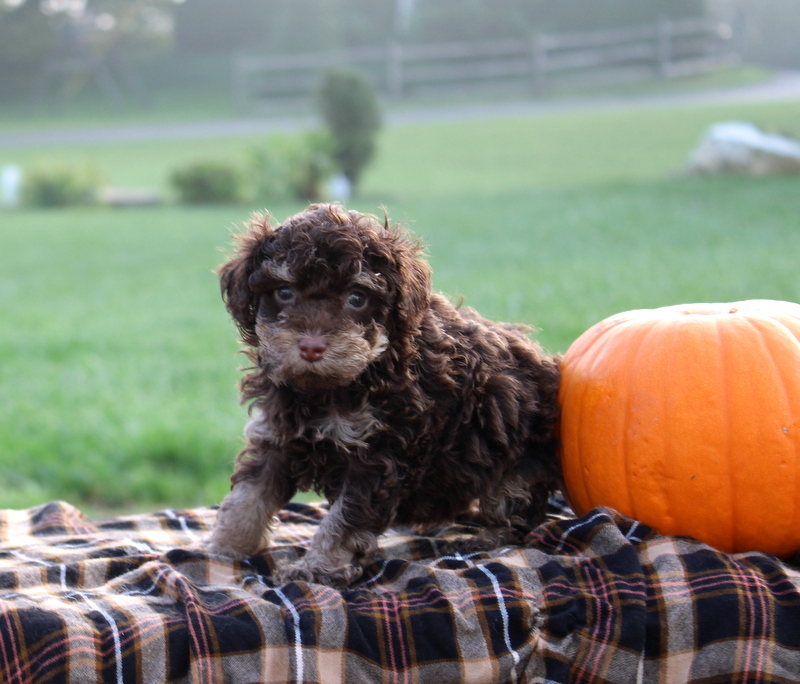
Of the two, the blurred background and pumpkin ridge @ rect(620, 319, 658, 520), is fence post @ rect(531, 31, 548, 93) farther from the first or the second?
pumpkin ridge @ rect(620, 319, 658, 520)

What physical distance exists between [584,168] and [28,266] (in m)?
15.7

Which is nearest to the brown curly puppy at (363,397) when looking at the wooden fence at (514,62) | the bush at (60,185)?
the bush at (60,185)

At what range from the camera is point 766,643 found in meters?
2.85

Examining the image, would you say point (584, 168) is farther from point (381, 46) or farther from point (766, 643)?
point (381, 46)

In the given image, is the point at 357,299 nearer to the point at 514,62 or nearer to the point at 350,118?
the point at 350,118

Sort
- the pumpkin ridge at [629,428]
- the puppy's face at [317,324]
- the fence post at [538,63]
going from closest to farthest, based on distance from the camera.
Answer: the puppy's face at [317,324] → the pumpkin ridge at [629,428] → the fence post at [538,63]

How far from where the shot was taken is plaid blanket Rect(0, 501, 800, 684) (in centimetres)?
274

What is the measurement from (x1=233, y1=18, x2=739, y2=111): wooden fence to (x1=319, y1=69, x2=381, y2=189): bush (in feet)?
55.1

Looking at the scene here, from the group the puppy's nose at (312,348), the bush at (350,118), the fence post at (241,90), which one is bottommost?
the puppy's nose at (312,348)

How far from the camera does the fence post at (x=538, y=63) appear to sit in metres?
38.5

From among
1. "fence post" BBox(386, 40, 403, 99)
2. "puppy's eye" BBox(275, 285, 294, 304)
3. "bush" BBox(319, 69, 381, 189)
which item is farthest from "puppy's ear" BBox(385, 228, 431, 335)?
"fence post" BBox(386, 40, 403, 99)

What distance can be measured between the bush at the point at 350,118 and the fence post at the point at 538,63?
18398 millimetres

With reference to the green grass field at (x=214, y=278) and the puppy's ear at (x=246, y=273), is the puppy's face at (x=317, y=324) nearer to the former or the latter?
the puppy's ear at (x=246, y=273)

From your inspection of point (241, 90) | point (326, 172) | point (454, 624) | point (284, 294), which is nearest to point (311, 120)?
point (241, 90)
